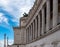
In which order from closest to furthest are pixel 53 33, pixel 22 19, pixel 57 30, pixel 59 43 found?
pixel 59 43 → pixel 57 30 → pixel 53 33 → pixel 22 19

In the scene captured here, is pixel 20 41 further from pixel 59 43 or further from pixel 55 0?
pixel 59 43

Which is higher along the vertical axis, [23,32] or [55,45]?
[23,32]

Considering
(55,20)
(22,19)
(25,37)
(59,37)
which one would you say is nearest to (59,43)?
(59,37)

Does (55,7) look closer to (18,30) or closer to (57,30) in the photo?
(57,30)

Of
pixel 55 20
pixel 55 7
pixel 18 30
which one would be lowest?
pixel 55 20

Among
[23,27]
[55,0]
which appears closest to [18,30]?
[23,27]

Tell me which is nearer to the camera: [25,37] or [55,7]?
[55,7]

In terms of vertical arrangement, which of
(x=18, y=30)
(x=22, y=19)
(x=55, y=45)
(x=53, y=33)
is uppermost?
(x=22, y=19)

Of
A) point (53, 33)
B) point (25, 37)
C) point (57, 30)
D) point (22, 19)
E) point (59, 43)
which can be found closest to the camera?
point (59, 43)

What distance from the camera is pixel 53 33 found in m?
19.2

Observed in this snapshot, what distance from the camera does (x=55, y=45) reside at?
1748 centimetres

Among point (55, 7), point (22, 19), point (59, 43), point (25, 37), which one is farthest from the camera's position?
point (22, 19)

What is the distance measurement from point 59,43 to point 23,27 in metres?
40.1

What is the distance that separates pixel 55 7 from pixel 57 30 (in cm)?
398
